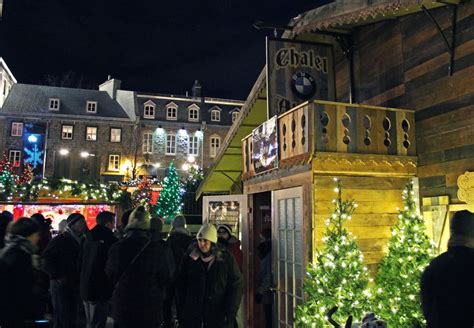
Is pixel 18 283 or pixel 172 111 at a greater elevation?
pixel 172 111

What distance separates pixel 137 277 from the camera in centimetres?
453

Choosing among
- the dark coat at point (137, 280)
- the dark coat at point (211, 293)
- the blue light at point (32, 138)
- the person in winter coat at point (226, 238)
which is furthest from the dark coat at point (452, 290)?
the blue light at point (32, 138)

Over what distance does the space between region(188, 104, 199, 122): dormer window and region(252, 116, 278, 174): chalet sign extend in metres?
30.6

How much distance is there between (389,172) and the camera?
5711mm

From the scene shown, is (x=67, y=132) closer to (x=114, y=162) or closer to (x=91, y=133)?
(x=91, y=133)

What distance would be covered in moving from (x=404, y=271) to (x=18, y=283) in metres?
4.07

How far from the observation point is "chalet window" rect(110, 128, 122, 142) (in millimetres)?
34719

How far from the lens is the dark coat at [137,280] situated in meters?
4.52

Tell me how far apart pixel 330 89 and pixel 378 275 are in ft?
10.9

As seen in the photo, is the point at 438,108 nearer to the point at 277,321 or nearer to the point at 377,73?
the point at 377,73

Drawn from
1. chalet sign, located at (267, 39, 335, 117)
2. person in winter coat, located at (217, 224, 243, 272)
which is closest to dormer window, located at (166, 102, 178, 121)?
chalet sign, located at (267, 39, 335, 117)

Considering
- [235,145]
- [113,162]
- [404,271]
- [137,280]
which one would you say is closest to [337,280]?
[404,271]

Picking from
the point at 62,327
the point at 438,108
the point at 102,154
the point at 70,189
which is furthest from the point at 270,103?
the point at 102,154

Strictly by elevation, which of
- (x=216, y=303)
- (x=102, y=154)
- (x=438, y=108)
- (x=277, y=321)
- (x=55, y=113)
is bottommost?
(x=277, y=321)
